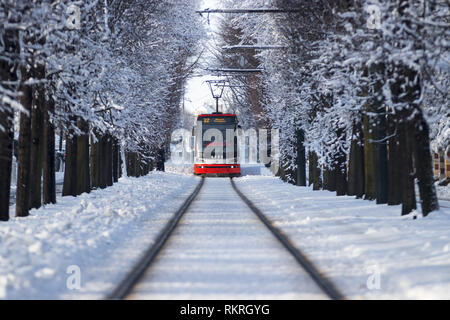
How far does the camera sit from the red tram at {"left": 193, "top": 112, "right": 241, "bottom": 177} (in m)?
38.7

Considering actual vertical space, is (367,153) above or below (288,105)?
below

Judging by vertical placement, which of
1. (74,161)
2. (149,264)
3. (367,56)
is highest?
(367,56)

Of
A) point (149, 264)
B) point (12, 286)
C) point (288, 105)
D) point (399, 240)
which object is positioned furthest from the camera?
point (288, 105)

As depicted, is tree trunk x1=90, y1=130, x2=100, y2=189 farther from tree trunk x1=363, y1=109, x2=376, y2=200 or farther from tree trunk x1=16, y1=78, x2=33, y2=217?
tree trunk x1=363, y1=109, x2=376, y2=200

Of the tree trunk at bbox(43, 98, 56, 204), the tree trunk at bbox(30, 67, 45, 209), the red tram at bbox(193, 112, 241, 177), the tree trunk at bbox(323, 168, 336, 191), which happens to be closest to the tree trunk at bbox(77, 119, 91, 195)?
the tree trunk at bbox(43, 98, 56, 204)

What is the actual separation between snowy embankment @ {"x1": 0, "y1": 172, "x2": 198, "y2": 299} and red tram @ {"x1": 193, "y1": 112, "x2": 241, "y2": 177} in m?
21.5

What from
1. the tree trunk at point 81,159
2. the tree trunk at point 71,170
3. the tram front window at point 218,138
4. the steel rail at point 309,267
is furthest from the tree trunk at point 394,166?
the tram front window at point 218,138

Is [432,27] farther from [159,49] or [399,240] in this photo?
[159,49]

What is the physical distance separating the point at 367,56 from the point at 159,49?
20935 millimetres

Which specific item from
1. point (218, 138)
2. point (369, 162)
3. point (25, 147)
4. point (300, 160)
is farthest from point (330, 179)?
point (218, 138)

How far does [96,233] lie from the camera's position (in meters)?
12.0

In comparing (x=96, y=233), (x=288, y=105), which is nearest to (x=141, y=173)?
(x=288, y=105)

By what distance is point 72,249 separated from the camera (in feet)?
32.3

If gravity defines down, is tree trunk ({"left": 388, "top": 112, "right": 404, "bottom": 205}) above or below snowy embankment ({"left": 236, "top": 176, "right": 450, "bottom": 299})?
above
